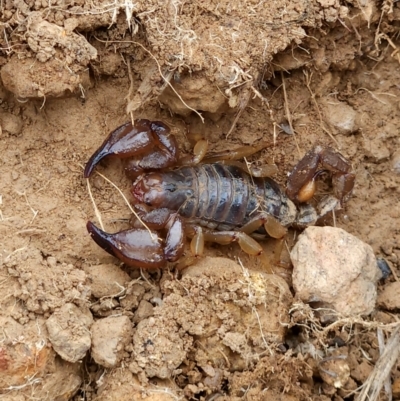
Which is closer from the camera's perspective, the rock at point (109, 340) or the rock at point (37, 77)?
the rock at point (109, 340)

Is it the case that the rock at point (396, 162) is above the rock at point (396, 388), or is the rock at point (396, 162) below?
above

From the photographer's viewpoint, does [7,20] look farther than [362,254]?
No

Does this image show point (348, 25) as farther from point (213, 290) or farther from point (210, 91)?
point (213, 290)

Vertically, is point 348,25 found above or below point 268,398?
above

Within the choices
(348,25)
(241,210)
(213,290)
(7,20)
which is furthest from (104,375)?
(348,25)

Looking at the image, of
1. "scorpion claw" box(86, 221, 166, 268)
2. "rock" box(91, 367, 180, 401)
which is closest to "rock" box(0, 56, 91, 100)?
"scorpion claw" box(86, 221, 166, 268)

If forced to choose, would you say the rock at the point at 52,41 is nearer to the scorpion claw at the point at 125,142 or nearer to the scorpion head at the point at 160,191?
the scorpion claw at the point at 125,142

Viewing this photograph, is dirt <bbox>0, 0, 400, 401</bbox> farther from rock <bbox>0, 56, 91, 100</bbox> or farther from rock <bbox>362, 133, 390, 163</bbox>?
rock <bbox>362, 133, 390, 163</bbox>

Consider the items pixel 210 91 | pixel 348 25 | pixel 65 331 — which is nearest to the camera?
pixel 65 331

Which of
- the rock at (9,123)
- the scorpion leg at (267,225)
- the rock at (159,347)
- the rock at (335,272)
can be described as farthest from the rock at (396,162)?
the rock at (9,123)
